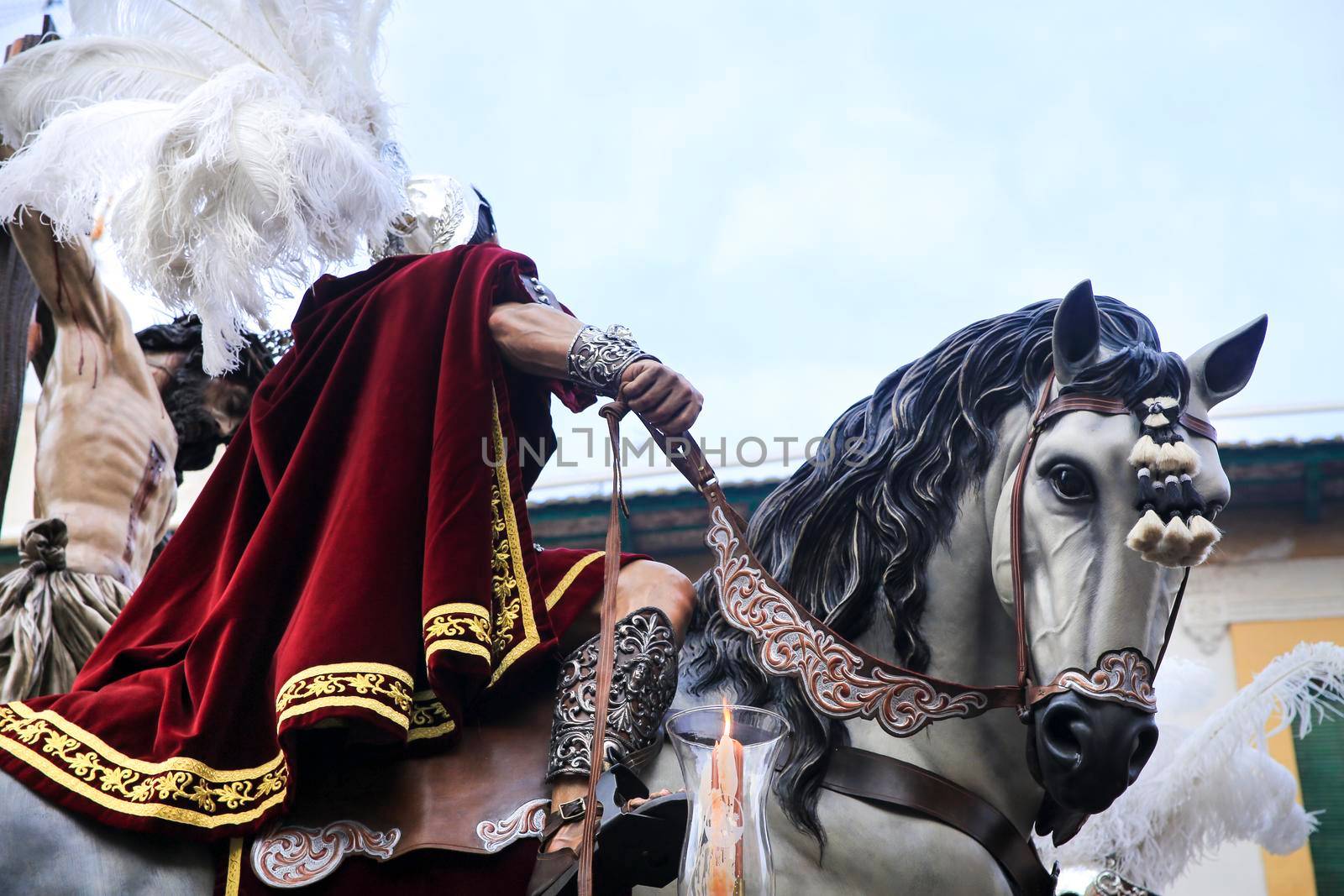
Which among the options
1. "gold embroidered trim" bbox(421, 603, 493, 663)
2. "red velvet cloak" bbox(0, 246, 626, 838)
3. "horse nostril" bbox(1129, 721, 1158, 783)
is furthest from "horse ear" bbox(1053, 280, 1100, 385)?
"gold embroidered trim" bbox(421, 603, 493, 663)

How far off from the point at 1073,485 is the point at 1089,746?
45 centimetres

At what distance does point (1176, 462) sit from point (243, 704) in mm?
1730

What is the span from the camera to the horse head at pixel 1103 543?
235cm

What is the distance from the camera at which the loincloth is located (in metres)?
3.95

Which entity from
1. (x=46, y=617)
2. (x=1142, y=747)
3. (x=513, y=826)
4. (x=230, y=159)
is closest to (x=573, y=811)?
(x=513, y=826)

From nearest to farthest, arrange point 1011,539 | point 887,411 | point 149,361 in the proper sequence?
point 1011,539
point 887,411
point 149,361

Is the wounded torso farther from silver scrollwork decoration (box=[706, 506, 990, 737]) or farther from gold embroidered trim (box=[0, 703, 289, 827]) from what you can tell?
silver scrollwork decoration (box=[706, 506, 990, 737])

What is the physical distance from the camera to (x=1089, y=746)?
2355mm

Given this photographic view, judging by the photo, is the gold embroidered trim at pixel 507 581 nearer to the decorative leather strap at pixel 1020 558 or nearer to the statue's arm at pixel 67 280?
the decorative leather strap at pixel 1020 558

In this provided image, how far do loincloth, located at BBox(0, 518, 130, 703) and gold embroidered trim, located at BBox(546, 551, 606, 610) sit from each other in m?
1.82

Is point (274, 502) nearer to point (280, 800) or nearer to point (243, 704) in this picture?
point (243, 704)

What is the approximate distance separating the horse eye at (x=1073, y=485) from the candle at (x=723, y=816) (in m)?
0.78

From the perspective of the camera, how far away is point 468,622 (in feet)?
8.13

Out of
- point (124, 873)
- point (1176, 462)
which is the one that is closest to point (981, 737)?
point (1176, 462)
